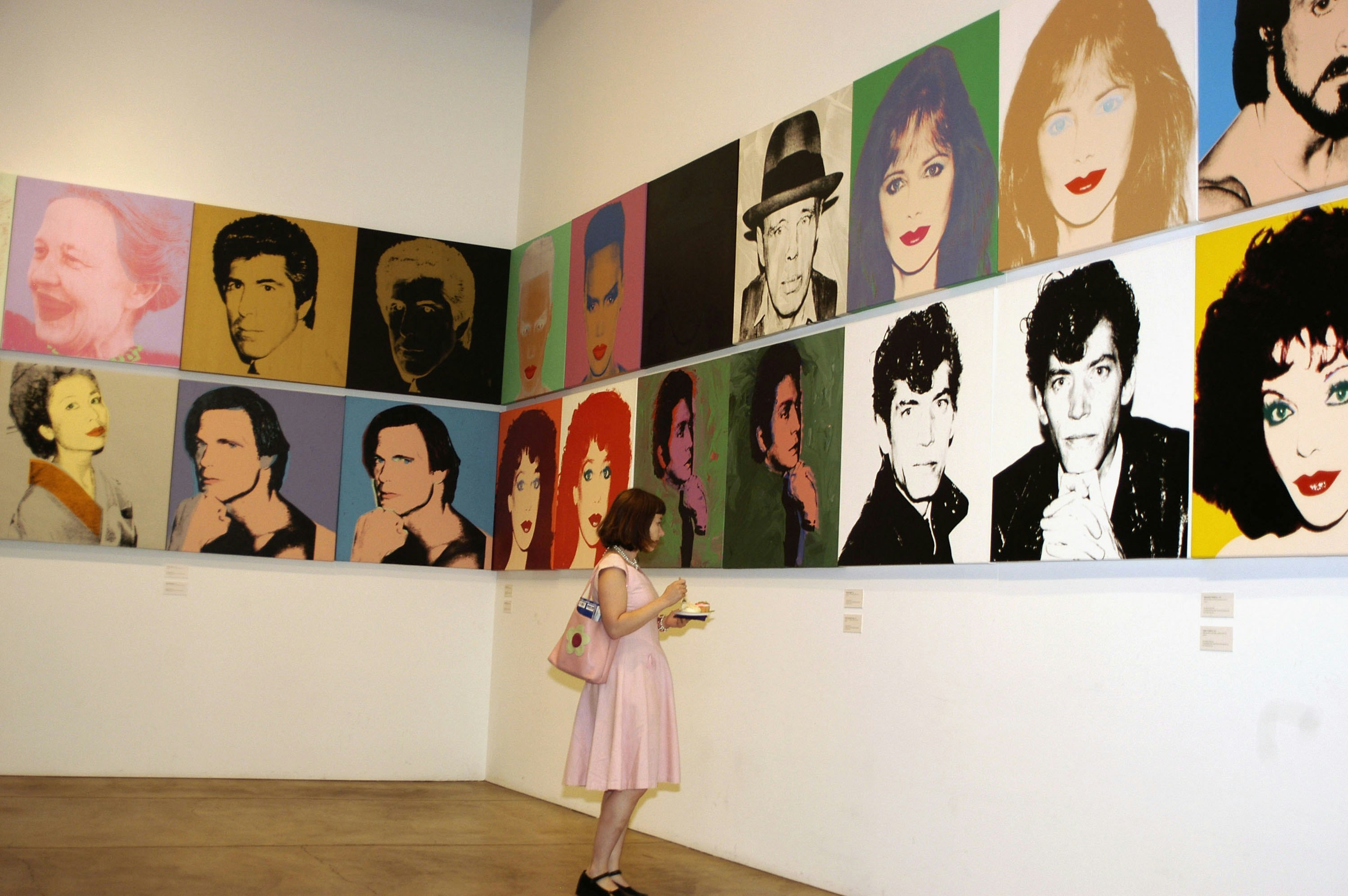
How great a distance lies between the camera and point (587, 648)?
500 cm

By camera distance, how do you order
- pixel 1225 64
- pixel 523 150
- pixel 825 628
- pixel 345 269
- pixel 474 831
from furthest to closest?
pixel 523 150 < pixel 345 269 < pixel 474 831 < pixel 825 628 < pixel 1225 64

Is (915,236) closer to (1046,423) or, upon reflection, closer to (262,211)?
(1046,423)

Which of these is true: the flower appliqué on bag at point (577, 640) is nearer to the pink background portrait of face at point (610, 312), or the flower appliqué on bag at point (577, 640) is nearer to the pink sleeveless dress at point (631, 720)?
the pink sleeveless dress at point (631, 720)

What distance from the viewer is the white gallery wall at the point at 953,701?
12.9 feet

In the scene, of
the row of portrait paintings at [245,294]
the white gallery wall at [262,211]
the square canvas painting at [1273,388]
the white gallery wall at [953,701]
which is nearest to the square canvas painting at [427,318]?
the row of portrait paintings at [245,294]

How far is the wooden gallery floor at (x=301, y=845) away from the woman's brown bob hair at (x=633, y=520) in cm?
160

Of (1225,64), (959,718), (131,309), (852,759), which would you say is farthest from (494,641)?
(1225,64)

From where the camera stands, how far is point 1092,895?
14.4 ft

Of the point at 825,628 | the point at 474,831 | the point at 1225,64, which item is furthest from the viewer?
the point at 474,831

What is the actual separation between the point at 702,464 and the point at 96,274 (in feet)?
15.2

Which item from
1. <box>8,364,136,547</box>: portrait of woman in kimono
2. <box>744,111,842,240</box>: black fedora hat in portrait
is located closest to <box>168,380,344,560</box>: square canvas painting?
<box>8,364,136,547</box>: portrait of woman in kimono

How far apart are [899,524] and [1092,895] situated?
1.74m

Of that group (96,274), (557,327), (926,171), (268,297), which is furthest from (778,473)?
(96,274)

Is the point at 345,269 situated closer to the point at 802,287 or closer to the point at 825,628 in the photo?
the point at 802,287
